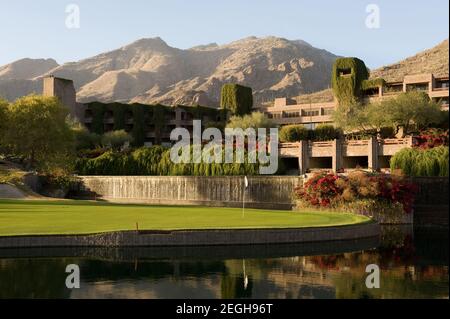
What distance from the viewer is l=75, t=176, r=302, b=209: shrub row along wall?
2183 inches

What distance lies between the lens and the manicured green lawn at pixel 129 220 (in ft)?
99.1

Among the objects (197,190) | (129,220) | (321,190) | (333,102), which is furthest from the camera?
(333,102)

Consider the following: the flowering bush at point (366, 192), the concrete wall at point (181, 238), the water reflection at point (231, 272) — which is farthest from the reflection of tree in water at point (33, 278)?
the flowering bush at point (366, 192)

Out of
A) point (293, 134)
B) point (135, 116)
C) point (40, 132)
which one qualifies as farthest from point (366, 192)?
point (135, 116)

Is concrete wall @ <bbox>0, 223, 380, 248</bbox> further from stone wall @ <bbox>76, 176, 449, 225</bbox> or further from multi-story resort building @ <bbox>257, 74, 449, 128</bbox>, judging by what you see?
multi-story resort building @ <bbox>257, 74, 449, 128</bbox>

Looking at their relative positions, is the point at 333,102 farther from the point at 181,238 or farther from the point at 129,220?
the point at 181,238

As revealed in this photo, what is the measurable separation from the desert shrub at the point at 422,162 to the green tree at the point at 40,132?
1514 inches

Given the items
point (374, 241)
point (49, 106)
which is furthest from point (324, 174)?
point (49, 106)

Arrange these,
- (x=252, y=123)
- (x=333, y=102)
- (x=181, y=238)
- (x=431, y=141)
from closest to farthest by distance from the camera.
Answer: (x=181, y=238) < (x=431, y=141) < (x=252, y=123) < (x=333, y=102)

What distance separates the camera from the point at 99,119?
124375 mm

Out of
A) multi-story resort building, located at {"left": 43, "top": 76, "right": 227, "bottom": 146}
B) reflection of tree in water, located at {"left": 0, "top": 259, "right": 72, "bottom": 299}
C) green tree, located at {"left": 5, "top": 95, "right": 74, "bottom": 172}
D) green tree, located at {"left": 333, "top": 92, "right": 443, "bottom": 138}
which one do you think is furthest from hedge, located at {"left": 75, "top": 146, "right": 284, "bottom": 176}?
multi-story resort building, located at {"left": 43, "top": 76, "right": 227, "bottom": 146}

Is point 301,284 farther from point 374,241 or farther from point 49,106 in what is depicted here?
point 49,106

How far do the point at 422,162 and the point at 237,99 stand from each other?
74537 millimetres

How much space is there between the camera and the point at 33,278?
20922 mm
